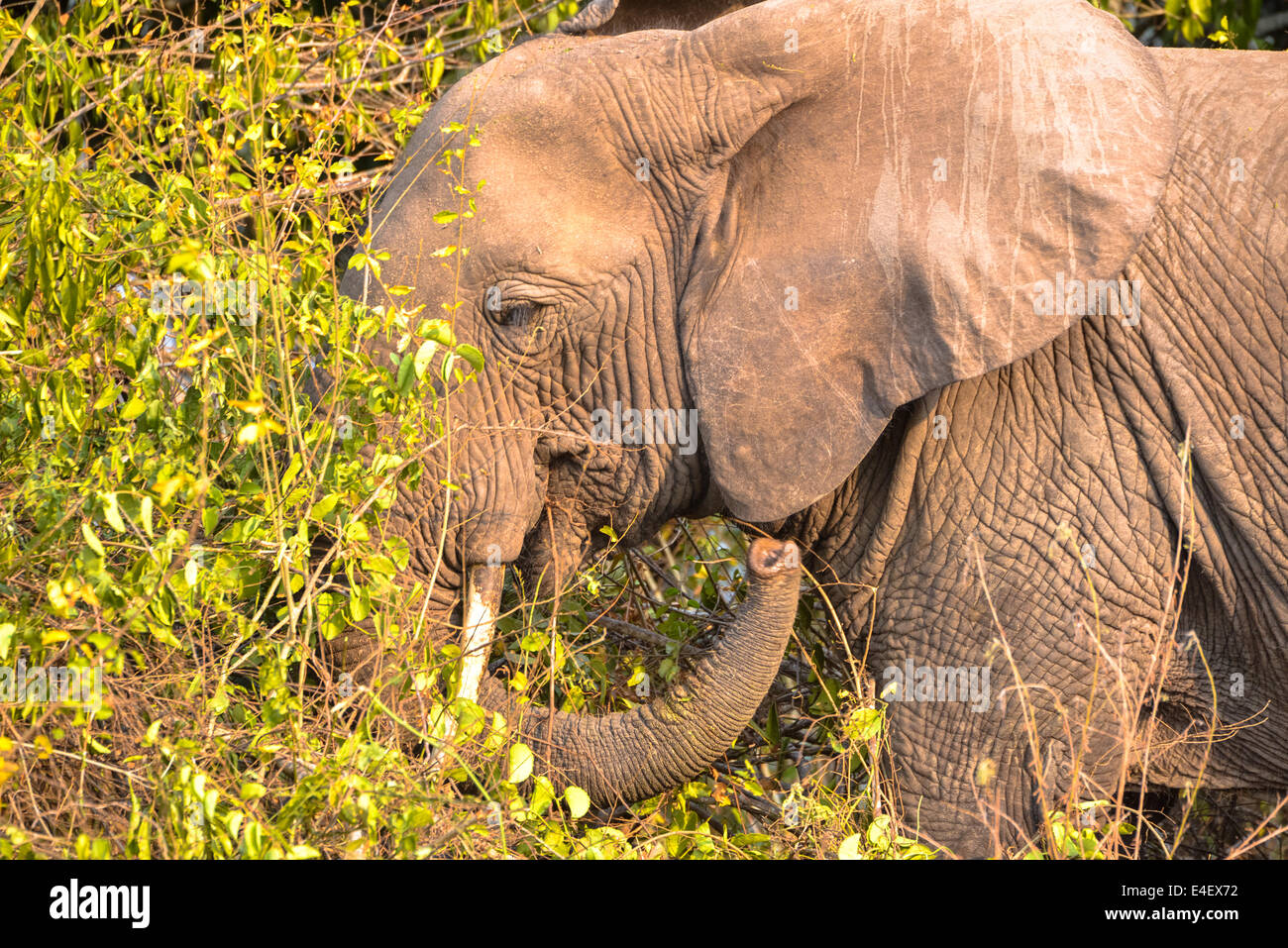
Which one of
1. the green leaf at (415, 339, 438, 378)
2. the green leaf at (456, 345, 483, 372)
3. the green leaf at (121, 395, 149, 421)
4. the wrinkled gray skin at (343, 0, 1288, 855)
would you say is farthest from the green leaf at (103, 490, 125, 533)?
the wrinkled gray skin at (343, 0, 1288, 855)

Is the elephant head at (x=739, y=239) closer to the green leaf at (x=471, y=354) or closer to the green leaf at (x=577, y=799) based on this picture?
the green leaf at (x=471, y=354)

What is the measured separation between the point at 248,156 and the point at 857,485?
3.49 meters

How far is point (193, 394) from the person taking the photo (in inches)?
131

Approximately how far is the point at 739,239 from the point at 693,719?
125 cm

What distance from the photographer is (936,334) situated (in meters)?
3.20

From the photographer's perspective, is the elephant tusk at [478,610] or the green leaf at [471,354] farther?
the elephant tusk at [478,610]

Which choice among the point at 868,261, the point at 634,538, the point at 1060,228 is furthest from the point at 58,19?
the point at 1060,228

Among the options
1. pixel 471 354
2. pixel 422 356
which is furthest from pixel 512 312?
pixel 422 356

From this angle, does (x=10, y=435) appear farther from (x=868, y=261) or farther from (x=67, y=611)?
(x=868, y=261)

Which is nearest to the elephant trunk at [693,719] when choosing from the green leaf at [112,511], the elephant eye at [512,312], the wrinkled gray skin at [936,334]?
the wrinkled gray skin at [936,334]

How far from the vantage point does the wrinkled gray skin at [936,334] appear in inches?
126

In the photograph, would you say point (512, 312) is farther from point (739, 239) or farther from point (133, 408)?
point (133, 408)

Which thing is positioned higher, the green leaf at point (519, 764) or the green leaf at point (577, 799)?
the green leaf at point (519, 764)

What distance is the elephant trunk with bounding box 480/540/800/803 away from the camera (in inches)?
141
